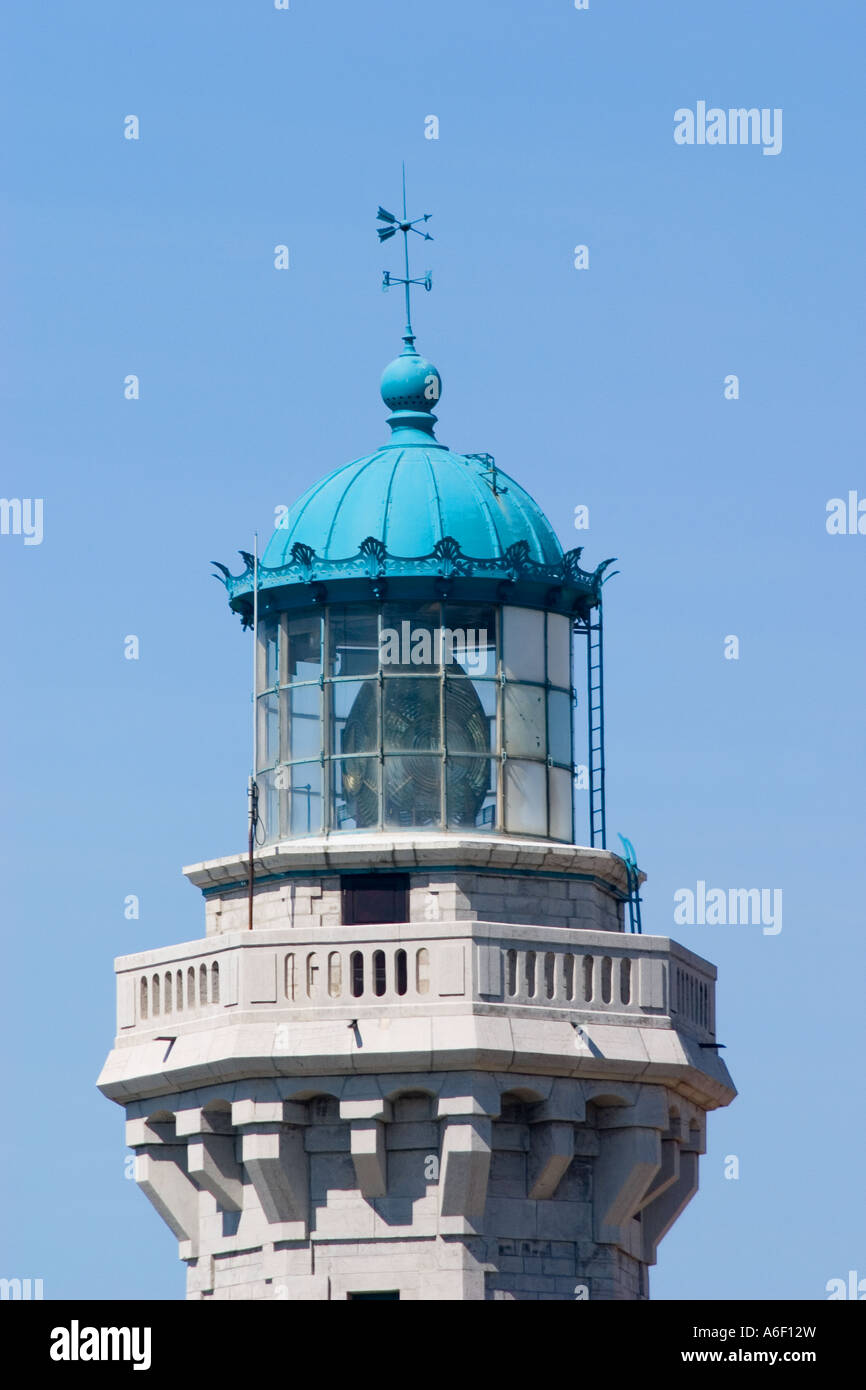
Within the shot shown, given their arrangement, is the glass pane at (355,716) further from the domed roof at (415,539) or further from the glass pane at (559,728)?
the glass pane at (559,728)

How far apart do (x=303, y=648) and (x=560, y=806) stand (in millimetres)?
3309

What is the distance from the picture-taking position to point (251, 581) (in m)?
50.5

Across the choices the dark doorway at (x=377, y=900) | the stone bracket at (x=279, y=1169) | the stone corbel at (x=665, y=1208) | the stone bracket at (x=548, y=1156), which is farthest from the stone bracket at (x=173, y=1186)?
the stone corbel at (x=665, y=1208)

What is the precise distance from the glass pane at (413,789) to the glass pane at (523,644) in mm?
1469

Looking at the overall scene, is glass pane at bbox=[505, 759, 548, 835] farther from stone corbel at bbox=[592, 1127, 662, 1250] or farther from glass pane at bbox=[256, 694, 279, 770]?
stone corbel at bbox=[592, 1127, 662, 1250]

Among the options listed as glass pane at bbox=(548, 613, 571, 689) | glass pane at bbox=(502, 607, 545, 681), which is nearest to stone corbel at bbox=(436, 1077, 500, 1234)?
glass pane at bbox=(502, 607, 545, 681)

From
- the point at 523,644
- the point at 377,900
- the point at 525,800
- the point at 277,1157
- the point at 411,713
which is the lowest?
the point at 277,1157

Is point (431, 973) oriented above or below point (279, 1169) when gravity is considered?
above

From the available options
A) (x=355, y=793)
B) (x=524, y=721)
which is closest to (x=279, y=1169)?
(x=355, y=793)

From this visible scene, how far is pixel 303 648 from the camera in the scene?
165 feet

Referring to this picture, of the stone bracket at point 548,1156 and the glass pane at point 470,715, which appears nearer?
the stone bracket at point 548,1156

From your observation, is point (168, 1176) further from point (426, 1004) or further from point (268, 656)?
point (268, 656)

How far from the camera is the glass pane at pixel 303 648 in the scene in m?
50.0
